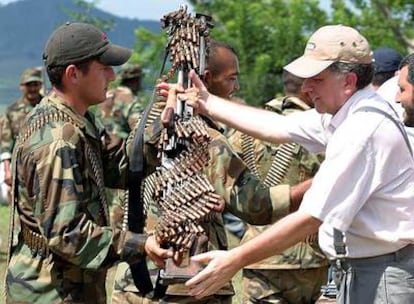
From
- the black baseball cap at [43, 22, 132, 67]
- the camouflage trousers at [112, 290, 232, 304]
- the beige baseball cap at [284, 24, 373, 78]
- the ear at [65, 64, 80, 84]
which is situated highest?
the beige baseball cap at [284, 24, 373, 78]

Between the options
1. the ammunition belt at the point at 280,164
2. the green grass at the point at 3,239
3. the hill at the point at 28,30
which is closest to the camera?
the ammunition belt at the point at 280,164

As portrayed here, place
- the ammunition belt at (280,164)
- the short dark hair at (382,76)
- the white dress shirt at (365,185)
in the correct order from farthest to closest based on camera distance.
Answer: the short dark hair at (382,76) → the ammunition belt at (280,164) → the white dress shirt at (365,185)

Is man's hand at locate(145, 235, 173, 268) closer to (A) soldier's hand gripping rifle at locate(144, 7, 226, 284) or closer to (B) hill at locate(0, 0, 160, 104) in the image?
(A) soldier's hand gripping rifle at locate(144, 7, 226, 284)

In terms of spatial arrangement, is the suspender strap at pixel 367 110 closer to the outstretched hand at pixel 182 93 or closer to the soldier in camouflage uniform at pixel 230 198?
the soldier in camouflage uniform at pixel 230 198

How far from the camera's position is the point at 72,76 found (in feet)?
16.6

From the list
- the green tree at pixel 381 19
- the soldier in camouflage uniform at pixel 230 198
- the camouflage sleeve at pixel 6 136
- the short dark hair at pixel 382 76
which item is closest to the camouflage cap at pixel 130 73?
the camouflage sleeve at pixel 6 136

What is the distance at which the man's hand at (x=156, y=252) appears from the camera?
15.8 feet

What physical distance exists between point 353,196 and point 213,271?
0.65 metres

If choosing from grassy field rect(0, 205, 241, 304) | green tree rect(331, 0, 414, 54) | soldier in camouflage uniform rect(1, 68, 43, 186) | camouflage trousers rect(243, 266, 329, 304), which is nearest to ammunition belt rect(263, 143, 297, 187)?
camouflage trousers rect(243, 266, 329, 304)

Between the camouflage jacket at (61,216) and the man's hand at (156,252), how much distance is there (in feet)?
0.14

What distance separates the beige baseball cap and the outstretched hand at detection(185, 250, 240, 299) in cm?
83

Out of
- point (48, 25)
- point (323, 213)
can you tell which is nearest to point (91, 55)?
point (323, 213)

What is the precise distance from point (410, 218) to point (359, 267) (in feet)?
1.04

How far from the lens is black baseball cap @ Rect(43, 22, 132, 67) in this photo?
5.04m
